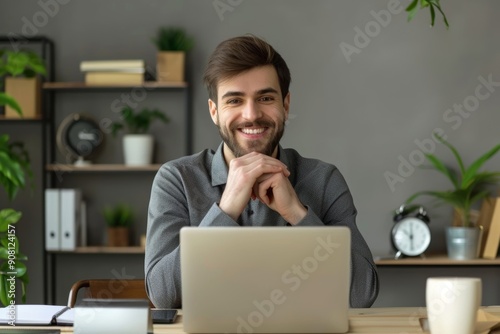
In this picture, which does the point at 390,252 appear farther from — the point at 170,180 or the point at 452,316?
the point at 452,316

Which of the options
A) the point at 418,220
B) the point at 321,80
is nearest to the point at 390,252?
the point at 418,220

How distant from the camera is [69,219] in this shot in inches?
177

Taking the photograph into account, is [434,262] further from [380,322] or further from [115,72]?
[380,322]

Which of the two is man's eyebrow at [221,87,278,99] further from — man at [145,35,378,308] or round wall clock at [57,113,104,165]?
round wall clock at [57,113,104,165]

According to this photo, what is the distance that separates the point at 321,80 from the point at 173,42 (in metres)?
0.89

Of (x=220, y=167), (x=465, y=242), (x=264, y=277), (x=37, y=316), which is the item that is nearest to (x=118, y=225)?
(x=465, y=242)

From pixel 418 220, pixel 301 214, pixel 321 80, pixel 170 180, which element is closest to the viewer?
pixel 301 214

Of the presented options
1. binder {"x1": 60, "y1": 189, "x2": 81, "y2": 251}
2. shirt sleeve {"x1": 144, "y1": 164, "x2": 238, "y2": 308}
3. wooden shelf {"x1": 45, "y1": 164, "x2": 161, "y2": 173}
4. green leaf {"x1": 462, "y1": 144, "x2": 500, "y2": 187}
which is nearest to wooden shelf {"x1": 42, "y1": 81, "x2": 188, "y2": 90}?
wooden shelf {"x1": 45, "y1": 164, "x2": 161, "y2": 173}

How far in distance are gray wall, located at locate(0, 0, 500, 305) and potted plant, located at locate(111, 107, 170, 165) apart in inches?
11.0

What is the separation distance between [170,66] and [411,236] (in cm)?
167

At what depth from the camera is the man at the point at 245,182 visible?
2078 mm

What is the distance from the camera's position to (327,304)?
1547 millimetres

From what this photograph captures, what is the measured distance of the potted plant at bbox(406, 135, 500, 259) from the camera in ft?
13.8

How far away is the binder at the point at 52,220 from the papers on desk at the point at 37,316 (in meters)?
2.58
